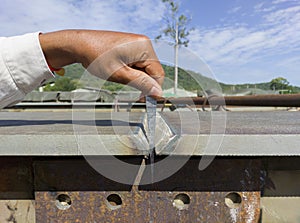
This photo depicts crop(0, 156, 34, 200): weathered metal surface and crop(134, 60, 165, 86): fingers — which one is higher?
crop(134, 60, 165, 86): fingers

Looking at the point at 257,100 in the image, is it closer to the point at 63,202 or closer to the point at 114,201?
the point at 114,201

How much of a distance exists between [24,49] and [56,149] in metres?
0.24

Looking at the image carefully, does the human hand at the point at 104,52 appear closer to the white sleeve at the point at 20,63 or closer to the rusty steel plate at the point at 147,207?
the white sleeve at the point at 20,63

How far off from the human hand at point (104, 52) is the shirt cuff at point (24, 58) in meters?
0.02

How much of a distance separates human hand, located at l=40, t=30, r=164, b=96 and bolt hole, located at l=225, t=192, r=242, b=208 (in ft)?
1.18

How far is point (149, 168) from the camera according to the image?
1.90 feet

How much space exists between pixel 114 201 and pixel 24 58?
0.40 m

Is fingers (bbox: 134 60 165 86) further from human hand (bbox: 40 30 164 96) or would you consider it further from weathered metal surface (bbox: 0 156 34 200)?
weathered metal surface (bbox: 0 156 34 200)

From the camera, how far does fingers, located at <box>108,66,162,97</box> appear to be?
616 mm

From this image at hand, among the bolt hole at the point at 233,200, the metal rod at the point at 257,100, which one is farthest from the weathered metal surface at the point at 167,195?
the metal rod at the point at 257,100

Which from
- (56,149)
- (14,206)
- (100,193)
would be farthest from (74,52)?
(14,206)

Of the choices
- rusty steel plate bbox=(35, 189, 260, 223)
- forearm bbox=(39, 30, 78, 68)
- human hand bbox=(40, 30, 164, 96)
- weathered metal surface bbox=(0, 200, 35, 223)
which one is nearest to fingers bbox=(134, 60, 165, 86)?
human hand bbox=(40, 30, 164, 96)

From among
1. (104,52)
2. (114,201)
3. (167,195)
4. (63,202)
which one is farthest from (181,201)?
(104,52)

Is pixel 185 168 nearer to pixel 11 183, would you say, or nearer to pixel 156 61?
pixel 156 61
